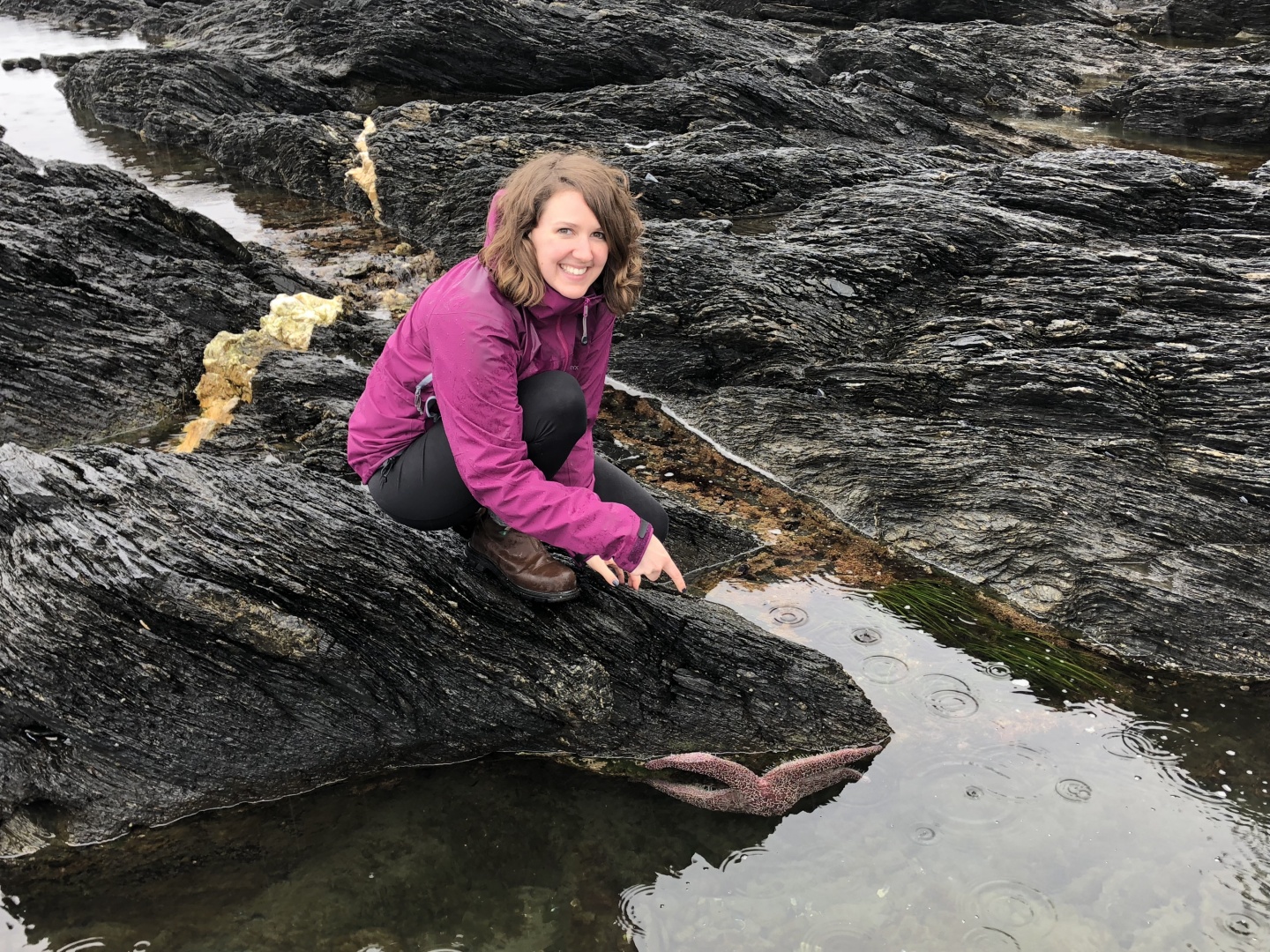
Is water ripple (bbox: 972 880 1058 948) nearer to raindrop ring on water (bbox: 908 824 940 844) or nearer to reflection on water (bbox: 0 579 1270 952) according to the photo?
reflection on water (bbox: 0 579 1270 952)

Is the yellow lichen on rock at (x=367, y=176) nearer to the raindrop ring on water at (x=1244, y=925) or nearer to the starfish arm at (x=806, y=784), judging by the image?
the starfish arm at (x=806, y=784)

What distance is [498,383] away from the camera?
14.4 ft

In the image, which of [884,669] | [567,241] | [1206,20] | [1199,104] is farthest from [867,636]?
[1206,20]

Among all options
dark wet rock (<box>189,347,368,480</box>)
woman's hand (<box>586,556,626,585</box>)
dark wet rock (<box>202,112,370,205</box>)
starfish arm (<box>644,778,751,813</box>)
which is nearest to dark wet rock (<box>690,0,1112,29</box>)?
dark wet rock (<box>202,112,370,205</box>)

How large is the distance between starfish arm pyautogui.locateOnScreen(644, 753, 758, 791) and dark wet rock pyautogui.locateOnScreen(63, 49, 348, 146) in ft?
55.8

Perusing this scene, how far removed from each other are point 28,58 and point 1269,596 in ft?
103

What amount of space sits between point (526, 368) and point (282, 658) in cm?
214

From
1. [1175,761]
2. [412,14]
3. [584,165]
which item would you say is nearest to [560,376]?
[584,165]

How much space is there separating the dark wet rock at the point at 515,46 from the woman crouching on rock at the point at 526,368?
15.9 meters

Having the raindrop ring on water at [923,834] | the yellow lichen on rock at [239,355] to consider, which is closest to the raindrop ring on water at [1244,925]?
the raindrop ring on water at [923,834]

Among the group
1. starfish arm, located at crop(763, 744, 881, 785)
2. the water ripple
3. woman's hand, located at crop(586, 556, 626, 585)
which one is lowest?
the water ripple

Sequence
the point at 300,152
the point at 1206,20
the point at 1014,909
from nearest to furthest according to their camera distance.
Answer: the point at 1014,909 < the point at 300,152 < the point at 1206,20

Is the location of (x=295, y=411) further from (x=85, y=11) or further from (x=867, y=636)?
(x=85, y=11)

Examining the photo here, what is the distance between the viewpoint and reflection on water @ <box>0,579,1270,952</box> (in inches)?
188
